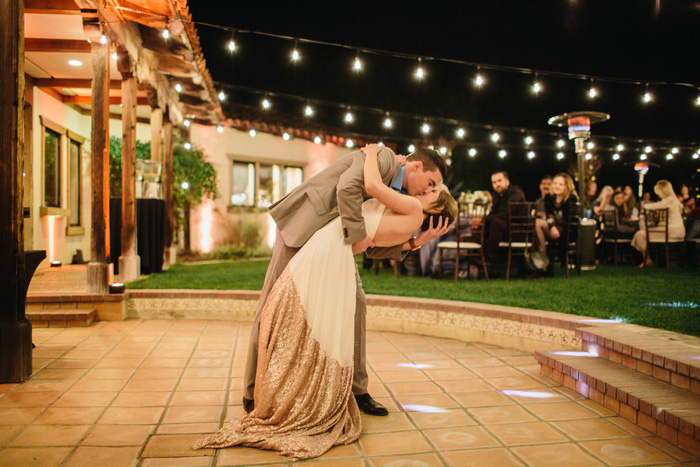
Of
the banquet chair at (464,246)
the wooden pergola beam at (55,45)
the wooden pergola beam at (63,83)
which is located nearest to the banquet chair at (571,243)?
the banquet chair at (464,246)

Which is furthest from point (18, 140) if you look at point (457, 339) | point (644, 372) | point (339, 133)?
point (339, 133)

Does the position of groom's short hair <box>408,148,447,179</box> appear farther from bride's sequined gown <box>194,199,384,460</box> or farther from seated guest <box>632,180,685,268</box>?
seated guest <box>632,180,685,268</box>

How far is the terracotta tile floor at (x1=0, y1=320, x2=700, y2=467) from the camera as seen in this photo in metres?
2.04

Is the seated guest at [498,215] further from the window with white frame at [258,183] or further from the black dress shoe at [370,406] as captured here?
the window with white frame at [258,183]

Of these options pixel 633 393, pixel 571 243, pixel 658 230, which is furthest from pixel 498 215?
pixel 633 393

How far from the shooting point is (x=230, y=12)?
1188cm

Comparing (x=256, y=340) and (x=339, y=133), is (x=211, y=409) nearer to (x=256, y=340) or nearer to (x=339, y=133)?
(x=256, y=340)

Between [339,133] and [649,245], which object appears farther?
[339,133]

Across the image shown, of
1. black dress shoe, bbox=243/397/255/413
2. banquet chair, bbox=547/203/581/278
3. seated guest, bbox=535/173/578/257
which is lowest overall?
black dress shoe, bbox=243/397/255/413

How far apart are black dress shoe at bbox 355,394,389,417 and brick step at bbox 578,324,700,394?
1488 millimetres

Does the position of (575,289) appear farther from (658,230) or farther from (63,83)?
(63,83)

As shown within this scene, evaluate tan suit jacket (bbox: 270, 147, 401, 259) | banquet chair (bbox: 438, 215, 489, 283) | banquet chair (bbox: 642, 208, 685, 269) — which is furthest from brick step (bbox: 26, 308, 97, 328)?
banquet chair (bbox: 642, 208, 685, 269)

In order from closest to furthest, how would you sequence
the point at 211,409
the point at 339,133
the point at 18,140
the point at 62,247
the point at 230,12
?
the point at 211,409 → the point at 18,140 → the point at 62,247 → the point at 230,12 → the point at 339,133

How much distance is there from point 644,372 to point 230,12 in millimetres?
11842
